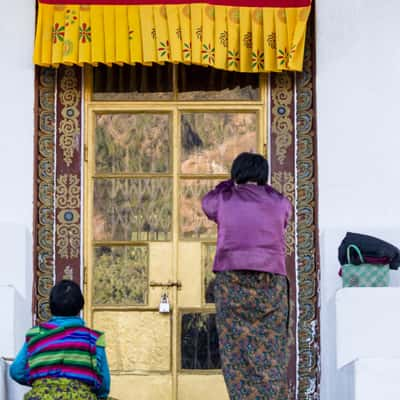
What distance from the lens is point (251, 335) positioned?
573cm

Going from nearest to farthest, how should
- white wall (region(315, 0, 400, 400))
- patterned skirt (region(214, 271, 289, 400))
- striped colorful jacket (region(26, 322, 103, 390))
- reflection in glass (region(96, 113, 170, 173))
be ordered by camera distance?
striped colorful jacket (region(26, 322, 103, 390)), patterned skirt (region(214, 271, 289, 400)), white wall (region(315, 0, 400, 400)), reflection in glass (region(96, 113, 170, 173))

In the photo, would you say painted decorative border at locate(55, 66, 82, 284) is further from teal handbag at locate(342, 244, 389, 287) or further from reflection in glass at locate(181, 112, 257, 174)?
teal handbag at locate(342, 244, 389, 287)

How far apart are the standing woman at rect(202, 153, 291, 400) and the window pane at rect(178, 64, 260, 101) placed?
1.51 m

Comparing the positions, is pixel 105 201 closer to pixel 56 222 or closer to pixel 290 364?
pixel 56 222

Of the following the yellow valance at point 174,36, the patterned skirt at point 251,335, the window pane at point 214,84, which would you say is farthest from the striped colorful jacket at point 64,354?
the window pane at point 214,84

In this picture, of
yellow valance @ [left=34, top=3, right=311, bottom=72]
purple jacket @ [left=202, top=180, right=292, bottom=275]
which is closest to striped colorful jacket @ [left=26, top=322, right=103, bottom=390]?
purple jacket @ [left=202, top=180, right=292, bottom=275]

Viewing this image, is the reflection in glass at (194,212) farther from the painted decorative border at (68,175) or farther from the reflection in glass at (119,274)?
the painted decorative border at (68,175)

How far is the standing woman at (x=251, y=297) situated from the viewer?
5719mm

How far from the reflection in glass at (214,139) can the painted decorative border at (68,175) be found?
0.71 metres

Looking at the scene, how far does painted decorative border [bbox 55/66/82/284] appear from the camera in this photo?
717cm

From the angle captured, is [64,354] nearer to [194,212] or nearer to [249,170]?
[249,170]

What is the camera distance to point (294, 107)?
7176 mm

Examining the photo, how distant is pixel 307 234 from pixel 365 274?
0.71m

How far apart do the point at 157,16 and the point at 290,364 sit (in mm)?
2386
